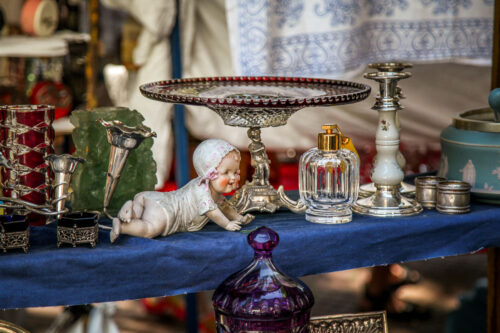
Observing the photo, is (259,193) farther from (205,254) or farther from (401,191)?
(401,191)

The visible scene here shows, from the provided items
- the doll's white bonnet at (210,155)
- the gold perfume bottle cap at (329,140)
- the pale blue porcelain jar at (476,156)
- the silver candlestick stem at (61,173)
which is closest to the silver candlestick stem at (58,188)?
the silver candlestick stem at (61,173)

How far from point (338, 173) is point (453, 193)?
0.26 metres

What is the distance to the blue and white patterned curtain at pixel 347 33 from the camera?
1768mm

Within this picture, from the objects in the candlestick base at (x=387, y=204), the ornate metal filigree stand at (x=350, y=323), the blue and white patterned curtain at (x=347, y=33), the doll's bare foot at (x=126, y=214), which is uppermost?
the blue and white patterned curtain at (x=347, y=33)

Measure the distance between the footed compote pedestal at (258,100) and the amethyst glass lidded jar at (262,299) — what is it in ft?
0.91

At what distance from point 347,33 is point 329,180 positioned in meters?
A: 0.74

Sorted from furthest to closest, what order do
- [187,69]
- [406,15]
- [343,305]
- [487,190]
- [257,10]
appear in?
1. [343,305]
2. [187,69]
3. [406,15]
4. [257,10]
5. [487,190]

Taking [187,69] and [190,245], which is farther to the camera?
[187,69]

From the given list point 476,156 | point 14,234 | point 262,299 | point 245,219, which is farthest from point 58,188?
point 476,156

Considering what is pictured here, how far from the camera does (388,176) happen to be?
53.1 inches

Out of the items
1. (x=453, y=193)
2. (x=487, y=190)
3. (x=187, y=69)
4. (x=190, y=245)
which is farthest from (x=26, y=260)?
(x=187, y=69)

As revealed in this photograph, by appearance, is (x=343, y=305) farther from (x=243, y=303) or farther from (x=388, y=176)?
(x=243, y=303)

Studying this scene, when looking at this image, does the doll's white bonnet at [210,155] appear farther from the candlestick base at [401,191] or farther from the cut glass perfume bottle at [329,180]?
the candlestick base at [401,191]

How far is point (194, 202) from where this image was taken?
4.02 feet
